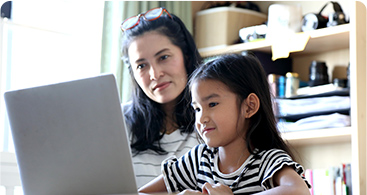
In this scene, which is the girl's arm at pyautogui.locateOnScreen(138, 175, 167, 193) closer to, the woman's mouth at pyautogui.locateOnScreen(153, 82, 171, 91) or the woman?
the woman

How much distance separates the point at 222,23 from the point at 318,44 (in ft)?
1.66

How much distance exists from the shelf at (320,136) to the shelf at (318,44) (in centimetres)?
41

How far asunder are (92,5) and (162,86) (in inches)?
40.3

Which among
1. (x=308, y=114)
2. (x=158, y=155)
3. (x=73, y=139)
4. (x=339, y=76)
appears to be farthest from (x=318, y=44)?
(x=73, y=139)

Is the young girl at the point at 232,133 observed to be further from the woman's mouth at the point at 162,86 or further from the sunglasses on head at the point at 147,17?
the sunglasses on head at the point at 147,17

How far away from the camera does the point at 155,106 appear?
1813 millimetres

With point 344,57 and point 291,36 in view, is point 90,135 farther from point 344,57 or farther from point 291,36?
point 344,57

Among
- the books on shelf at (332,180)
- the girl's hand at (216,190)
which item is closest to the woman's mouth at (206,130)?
the girl's hand at (216,190)

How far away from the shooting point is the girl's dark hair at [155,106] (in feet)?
5.70

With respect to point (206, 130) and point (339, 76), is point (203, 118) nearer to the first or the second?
point (206, 130)

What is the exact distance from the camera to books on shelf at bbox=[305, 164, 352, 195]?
7.30 ft

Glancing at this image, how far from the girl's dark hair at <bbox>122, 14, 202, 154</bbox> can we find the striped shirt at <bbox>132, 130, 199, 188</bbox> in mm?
18

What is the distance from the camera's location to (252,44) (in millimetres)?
2502

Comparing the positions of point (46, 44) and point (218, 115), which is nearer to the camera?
point (218, 115)
